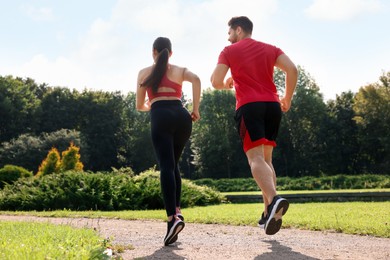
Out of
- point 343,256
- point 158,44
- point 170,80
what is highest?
point 158,44

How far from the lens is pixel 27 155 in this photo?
152ft

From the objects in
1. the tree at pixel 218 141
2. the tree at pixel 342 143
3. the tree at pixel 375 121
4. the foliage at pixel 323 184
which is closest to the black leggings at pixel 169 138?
the foliage at pixel 323 184

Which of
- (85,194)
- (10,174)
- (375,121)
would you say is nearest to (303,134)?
(375,121)

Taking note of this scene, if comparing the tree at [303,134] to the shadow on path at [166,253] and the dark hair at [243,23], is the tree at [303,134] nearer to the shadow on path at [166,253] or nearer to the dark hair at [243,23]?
the dark hair at [243,23]

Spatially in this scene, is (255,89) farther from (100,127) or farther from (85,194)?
(100,127)

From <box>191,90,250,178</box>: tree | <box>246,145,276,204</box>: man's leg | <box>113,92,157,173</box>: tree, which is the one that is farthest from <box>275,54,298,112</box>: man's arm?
<box>113,92,157,173</box>: tree

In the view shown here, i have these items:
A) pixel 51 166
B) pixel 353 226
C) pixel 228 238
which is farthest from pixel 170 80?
pixel 51 166

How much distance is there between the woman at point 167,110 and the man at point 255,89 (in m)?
0.43

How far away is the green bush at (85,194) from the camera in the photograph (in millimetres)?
12438

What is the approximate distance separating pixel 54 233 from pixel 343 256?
272 centimetres

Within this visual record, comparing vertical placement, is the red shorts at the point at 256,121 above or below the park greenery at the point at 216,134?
below

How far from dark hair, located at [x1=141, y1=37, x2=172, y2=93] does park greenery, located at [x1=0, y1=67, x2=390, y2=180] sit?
4313 cm

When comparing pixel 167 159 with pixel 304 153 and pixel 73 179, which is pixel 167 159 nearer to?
pixel 73 179

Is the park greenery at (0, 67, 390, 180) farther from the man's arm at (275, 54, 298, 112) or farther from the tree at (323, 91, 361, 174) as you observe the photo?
the man's arm at (275, 54, 298, 112)
